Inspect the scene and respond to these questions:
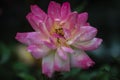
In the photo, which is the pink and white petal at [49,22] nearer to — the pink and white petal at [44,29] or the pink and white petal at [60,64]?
the pink and white petal at [44,29]

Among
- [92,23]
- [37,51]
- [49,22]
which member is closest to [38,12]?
[49,22]

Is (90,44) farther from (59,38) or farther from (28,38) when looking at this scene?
(28,38)

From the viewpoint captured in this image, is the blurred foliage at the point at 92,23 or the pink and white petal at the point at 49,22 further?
the blurred foliage at the point at 92,23

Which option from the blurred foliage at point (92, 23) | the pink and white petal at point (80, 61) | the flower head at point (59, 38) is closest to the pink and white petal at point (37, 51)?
the flower head at point (59, 38)

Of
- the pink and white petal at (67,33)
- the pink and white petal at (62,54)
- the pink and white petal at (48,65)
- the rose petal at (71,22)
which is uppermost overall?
the rose petal at (71,22)

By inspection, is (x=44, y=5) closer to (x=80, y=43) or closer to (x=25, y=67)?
(x=25, y=67)

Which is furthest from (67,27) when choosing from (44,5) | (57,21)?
(44,5)
